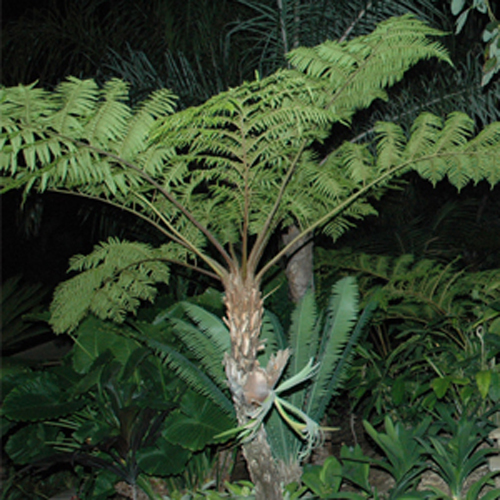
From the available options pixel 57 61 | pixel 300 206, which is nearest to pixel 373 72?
pixel 300 206

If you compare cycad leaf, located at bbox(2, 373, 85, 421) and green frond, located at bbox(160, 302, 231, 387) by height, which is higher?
green frond, located at bbox(160, 302, 231, 387)

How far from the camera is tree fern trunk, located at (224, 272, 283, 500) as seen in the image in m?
2.67

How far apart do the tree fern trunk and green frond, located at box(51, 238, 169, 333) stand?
0.67m

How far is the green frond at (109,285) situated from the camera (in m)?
3.22

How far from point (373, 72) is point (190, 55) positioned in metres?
2.96

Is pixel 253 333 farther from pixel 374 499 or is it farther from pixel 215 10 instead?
pixel 215 10

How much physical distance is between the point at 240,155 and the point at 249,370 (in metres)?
1.02

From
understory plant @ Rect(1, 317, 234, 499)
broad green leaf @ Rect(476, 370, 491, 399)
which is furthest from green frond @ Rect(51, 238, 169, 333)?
broad green leaf @ Rect(476, 370, 491, 399)

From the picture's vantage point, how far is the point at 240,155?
2779 millimetres

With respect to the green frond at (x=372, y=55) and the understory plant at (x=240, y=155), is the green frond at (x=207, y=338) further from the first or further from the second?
the green frond at (x=372, y=55)

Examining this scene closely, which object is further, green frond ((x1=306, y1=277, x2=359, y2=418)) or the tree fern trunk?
green frond ((x1=306, y1=277, x2=359, y2=418))

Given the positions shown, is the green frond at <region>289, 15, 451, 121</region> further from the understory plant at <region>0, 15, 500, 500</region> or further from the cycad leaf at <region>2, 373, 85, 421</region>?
the cycad leaf at <region>2, 373, 85, 421</region>

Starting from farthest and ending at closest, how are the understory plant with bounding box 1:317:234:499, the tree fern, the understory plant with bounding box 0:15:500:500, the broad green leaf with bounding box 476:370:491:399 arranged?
the tree fern, the understory plant with bounding box 1:317:234:499, the broad green leaf with bounding box 476:370:491:399, the understory plant with bounding box 0:15:500:500

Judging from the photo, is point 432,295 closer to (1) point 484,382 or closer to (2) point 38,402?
(1) point 484,382
